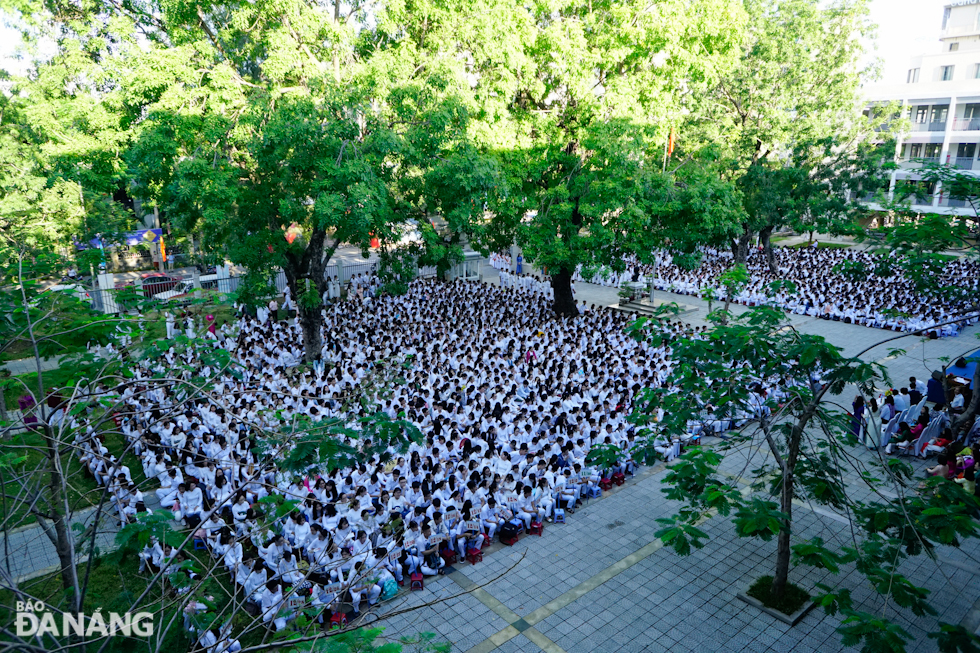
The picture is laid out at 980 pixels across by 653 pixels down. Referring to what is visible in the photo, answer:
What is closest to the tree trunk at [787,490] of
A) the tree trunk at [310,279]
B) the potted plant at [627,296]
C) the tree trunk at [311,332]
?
the tree trunk at [310,279]

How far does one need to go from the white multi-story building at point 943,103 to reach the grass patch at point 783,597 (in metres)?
32.8

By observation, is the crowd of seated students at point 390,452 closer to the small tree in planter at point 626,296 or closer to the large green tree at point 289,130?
the large green tree at point 289,130

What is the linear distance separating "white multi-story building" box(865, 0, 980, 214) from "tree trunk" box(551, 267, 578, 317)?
24135 mm

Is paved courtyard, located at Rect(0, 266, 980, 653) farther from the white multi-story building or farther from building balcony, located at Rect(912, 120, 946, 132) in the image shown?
building balcony, located at Rect(912, 120, 946, 132)

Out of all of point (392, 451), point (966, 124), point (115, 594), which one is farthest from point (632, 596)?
point (966, 124)

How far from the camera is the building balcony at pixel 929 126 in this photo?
3558 centimetres

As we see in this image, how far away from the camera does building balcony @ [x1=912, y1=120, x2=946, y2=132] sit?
1401 inches

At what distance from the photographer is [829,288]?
23.5m

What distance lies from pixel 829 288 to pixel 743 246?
4.27m

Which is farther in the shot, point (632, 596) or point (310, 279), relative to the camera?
point (310, 279)

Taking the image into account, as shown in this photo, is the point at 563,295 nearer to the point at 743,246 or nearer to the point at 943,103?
the point at 743,246

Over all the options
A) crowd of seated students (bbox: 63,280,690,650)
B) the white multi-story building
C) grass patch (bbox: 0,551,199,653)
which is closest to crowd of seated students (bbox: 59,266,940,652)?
crowd of seated students (bbox: 63,280,690,650)

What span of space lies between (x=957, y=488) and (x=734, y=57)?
15661 millimetres

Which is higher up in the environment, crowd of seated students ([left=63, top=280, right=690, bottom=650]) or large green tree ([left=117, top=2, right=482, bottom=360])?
large green tree ([left=117, top=2, right=482, bottom=360])
